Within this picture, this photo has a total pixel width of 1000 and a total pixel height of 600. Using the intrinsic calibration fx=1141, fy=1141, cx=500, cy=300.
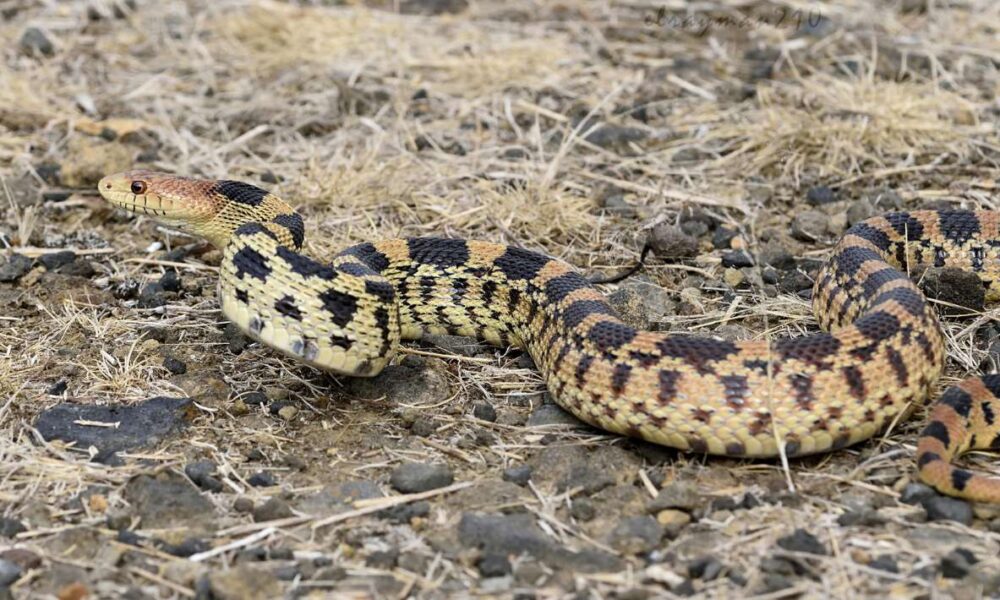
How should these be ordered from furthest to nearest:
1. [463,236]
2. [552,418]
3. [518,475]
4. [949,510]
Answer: [463,236], [552,418], [518,475], [949,510]

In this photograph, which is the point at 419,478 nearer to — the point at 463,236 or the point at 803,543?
the point at 803,543

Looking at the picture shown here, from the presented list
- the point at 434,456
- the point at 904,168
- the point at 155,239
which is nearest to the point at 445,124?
the point at 155,239

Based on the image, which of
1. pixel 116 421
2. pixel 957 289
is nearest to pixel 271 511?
pixel 116 421

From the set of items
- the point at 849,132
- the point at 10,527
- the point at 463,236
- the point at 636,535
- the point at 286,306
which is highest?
the point at 849,132

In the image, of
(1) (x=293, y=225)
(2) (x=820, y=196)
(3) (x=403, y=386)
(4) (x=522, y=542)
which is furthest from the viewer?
(2) (x=820, y=196)

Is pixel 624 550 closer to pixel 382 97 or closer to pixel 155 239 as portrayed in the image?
pixel 155 239

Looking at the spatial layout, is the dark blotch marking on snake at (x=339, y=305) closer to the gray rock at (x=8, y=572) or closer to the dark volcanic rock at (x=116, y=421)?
the dark volcanic rock at (x=116, y=421)

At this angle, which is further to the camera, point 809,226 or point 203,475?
point 809,226

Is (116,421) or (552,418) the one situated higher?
(552,418)
